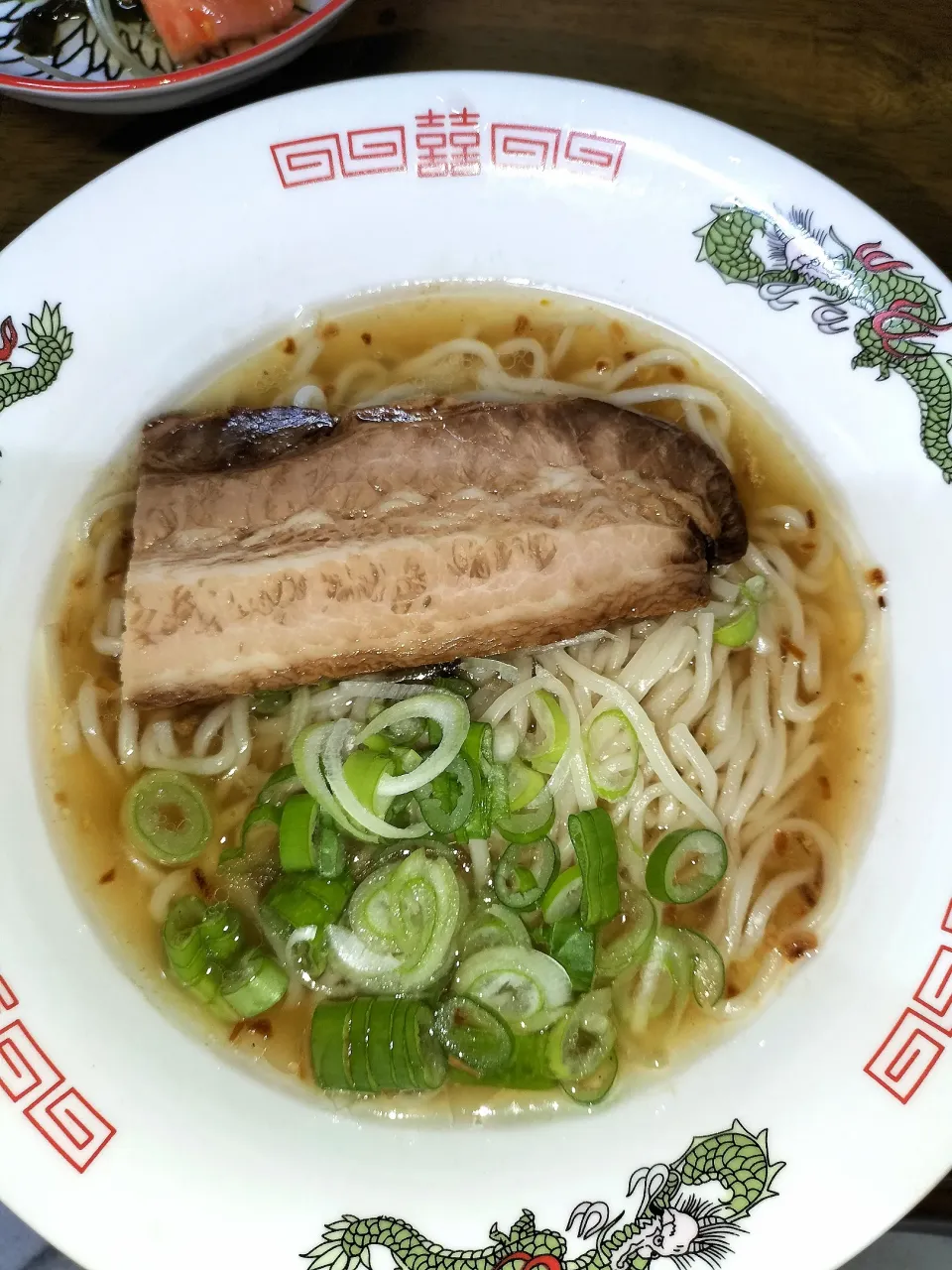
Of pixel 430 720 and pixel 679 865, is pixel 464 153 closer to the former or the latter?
pixel 430 720

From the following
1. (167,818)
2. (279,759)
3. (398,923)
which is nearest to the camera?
(398,923)

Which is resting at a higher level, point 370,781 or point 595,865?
point 595,865

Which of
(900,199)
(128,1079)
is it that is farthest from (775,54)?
(128,1079)

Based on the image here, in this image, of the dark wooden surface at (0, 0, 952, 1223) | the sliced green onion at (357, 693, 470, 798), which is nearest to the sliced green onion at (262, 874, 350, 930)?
the sliced green onion at (357, 693, 470, 798)

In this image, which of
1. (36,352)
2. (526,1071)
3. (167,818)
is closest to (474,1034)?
(526,1071)

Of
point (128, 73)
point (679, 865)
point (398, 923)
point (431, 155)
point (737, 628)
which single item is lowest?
point (398, 923)

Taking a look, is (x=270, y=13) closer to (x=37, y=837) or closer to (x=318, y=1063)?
(x=37, y=837)

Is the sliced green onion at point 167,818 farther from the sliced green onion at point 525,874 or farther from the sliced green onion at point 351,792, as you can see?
the sliced green onion at point 525,874
